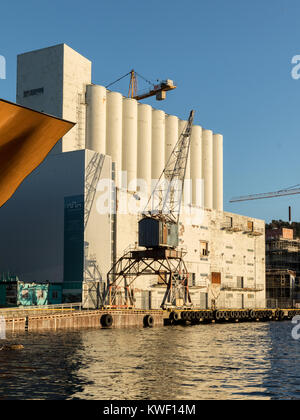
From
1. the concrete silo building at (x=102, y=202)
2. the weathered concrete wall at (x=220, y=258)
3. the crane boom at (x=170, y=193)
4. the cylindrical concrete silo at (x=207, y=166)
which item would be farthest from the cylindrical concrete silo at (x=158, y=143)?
the weathered concrete wall at (x=220, y=258)

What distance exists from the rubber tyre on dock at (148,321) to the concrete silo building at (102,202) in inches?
447

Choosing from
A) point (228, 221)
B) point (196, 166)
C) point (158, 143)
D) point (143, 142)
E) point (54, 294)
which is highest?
point (158, 143)

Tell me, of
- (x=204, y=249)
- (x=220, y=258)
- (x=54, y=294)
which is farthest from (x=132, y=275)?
(x=220, y=258)

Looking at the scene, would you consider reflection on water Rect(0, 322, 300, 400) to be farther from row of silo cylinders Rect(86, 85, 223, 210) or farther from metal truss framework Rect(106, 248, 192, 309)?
row of silo cylinders Rect(86, 85, 223, 210)

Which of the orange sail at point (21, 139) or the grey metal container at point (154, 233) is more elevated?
the grey metal container at point (154, 233)

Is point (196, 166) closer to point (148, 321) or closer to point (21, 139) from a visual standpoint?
point (148, 321)

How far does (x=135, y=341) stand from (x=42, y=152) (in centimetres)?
3836

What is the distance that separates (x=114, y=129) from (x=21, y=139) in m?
92.7

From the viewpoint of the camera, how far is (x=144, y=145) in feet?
370

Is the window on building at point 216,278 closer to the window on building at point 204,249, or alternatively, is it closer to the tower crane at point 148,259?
the window on building at point 204,249

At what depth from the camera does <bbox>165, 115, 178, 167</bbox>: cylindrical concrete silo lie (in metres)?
120

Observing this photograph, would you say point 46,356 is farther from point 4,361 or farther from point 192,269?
point 192,269

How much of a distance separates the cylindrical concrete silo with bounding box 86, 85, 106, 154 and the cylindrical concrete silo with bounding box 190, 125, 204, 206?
3062 cm

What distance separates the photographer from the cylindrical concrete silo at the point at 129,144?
10769cm
